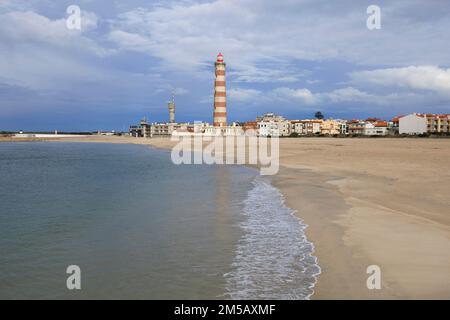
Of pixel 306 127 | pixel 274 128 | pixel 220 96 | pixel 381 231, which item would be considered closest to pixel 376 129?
pixel 306 127

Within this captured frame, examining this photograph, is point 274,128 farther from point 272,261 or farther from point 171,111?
point 272,261

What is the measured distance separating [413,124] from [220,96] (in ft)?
158

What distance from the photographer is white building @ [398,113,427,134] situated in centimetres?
9488

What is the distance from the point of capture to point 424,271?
600 cm

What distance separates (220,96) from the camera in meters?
76.6

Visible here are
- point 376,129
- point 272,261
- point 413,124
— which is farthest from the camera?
point 376,129

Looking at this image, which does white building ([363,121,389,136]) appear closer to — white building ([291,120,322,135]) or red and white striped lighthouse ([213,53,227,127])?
white building ([291,120,322,135])

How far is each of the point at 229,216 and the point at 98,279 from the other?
5.12 meters

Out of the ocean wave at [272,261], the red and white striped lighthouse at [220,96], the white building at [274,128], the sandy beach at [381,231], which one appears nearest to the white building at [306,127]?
the white building at [274,128]

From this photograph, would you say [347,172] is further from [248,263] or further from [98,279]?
[98,279]

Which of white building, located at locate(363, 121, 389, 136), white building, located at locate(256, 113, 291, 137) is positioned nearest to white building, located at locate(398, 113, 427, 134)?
white building, located at locate(363, 121, 389, 136)
